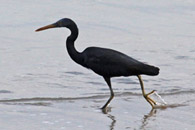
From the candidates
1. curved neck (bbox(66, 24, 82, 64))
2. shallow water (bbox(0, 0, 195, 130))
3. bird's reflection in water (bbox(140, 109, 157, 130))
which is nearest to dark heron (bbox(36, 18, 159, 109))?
curved neck (bbox(66, 24, 82, 64))

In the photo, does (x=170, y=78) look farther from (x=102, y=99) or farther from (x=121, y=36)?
(x=121, y=36)

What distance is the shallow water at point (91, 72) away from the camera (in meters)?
8.40

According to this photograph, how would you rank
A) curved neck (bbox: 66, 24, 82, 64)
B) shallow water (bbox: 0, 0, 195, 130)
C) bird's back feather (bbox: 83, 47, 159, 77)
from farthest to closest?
1. curved neck (bbox: 66, 24, 82, 64)
2. bird's back feather (bbox: 83, 47, 159, 77)
3. shallow water (bbox: 0, 0, 195, 130)

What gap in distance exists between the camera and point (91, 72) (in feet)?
36.7

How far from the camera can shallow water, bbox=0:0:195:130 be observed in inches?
331

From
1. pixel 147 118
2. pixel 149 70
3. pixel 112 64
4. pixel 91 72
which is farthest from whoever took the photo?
pixel 91 72

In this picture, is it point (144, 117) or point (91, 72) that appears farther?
point (91, 72)

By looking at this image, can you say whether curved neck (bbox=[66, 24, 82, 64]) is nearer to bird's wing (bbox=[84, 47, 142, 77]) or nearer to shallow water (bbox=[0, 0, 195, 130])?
bird's wing (bbox=[84, 47, 142, 77])

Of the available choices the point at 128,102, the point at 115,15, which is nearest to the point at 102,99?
the point at 128,102

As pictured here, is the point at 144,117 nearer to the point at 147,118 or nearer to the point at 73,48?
the point at 147,118

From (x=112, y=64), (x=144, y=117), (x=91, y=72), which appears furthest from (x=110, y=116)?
(x=91, y=72)

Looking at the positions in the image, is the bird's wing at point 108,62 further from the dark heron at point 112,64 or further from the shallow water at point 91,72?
the shallow water at point 91,72

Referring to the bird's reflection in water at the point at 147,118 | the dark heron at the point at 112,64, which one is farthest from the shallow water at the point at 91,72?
the dark heron at the point at 112,64

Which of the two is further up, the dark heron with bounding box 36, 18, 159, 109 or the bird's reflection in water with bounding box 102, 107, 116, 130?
the dark heron with bounding box 36, 18, 159, 109
